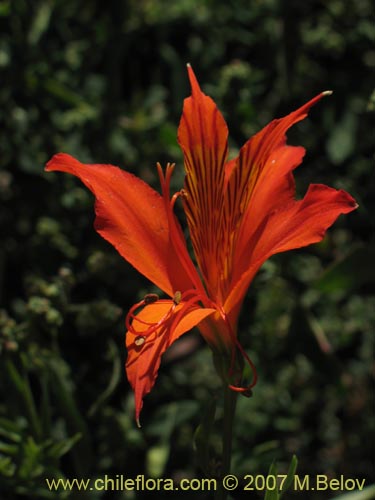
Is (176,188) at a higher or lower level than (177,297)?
lower

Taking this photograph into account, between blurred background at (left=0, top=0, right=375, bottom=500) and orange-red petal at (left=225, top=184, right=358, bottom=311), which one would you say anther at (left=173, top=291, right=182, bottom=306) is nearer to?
orange-red petal at (left=225, top=184, right=358, bottom=311)

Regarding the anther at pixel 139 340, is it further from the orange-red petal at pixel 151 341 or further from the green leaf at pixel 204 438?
the green leaf at pixel 204 438

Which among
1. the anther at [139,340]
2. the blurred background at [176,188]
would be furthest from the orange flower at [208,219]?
the blurred background at [176,188]

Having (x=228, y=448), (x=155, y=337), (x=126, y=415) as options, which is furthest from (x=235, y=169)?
(x=126, y=415)

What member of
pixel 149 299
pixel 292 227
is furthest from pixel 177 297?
pixel 292 227

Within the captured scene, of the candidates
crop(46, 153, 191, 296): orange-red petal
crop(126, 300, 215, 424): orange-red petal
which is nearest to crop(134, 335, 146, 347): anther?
crop(126, 300, 215, 424): orange-red petal

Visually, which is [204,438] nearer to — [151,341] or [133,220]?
[151,341]
